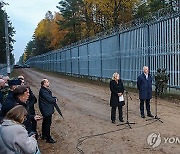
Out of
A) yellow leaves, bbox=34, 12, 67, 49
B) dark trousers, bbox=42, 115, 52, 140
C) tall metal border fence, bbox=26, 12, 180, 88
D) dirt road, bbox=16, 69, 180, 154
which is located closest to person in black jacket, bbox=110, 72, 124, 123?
dirt road, bbox=16, 69, 180, 154

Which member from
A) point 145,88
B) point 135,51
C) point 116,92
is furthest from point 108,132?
point 135,51

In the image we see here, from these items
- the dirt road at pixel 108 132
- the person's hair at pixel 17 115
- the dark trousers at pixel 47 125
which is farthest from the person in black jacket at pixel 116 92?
the person's hair at pixel 17 115

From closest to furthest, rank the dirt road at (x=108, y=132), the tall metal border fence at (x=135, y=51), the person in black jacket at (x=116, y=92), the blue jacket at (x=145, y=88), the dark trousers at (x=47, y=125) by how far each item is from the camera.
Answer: the dirt road at (x=108, y=132), the dark trousers at (x=47, y=125), the person in black jacket at (x=116, y=92), the blue jacket at (x=145, y=88), the tall metal border fence at (x=135, y=51)

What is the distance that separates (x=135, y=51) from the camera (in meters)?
24.2

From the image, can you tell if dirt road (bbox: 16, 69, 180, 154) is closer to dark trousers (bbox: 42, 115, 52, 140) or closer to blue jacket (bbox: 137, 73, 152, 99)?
dark trousers (bbox: 42, 115, 52, 140)

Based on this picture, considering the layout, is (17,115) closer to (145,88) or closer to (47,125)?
(47,125)

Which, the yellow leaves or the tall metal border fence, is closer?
the tall metal border fence

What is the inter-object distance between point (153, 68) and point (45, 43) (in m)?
89.7

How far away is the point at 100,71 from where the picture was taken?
33.5m

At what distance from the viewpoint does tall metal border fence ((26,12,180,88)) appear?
18562 mm

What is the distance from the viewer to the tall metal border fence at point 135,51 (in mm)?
18562

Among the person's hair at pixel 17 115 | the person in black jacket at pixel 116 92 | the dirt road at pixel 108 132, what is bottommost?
the dirt road at pixel 108 132

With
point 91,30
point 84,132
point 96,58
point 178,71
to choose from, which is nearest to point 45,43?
point 91,30

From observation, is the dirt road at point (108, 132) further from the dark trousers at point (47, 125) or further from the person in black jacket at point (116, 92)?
the person in black jacket at point (116, 92)
